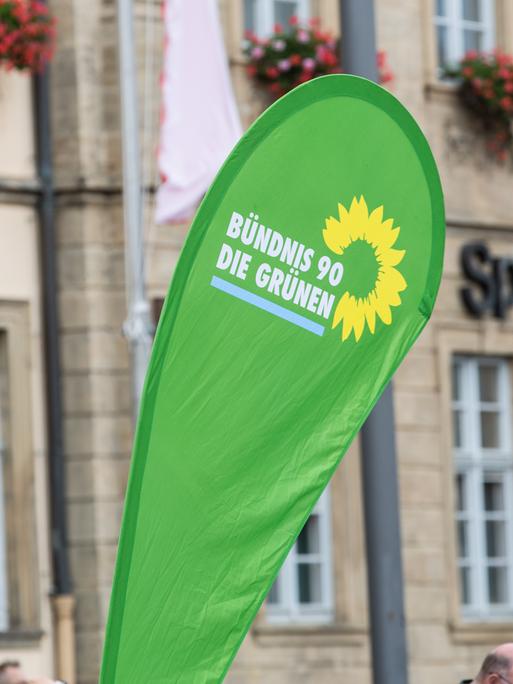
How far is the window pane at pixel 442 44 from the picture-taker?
17812 millimetres

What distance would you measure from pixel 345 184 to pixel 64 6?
35.4 ft

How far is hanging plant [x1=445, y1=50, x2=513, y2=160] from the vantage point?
57.6 feet

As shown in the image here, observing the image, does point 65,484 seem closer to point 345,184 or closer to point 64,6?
point 64,6

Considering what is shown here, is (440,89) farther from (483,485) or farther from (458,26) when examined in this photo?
(483,485)

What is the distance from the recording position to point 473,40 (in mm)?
18234

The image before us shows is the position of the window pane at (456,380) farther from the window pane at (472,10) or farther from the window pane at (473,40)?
the window pane at (472,10)

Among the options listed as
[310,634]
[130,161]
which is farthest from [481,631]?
[130,161]

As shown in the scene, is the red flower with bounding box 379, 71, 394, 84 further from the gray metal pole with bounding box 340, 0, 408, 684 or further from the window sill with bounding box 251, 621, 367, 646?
the gray metal pole with bounding box 340, 0, 408, 684

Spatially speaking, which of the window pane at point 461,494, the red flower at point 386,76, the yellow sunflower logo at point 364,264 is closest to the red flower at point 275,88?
the red flower at point 386,76

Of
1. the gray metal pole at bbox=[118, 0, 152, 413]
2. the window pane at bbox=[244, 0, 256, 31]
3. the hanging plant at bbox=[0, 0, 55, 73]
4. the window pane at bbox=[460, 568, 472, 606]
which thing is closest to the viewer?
the gray metal pole at bbox=[118, 0, 152, 413]

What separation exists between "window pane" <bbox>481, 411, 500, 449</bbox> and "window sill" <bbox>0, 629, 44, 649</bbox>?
179 inches

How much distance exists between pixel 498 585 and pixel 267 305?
1343 centimetres

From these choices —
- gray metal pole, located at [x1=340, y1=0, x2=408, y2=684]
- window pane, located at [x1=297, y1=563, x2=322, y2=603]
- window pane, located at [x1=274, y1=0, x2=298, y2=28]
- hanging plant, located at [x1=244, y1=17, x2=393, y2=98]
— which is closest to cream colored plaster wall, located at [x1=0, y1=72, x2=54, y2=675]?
hanging plant, located at [x1=244, y1=17, x2=393, y2=98]

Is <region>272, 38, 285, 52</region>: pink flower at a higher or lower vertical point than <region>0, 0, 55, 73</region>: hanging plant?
higher
